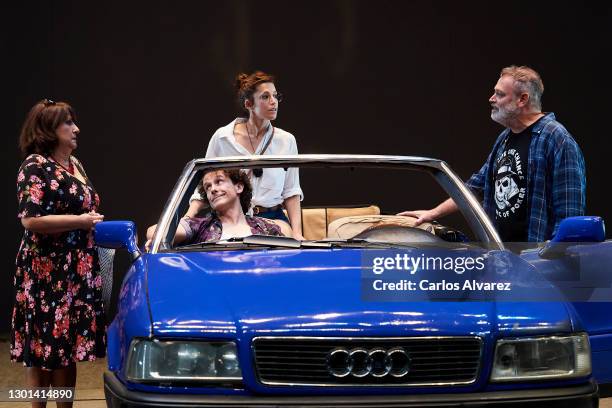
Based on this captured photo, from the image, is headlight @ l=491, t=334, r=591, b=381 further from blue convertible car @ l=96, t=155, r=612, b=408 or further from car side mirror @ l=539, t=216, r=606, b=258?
car side mirror @ l=539, t=216, r=606, b=258

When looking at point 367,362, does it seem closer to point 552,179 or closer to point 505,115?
point 552,179

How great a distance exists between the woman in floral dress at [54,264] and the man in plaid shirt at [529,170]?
59.5 inches

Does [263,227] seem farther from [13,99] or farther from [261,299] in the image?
[13,99]

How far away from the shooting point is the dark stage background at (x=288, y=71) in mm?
7031

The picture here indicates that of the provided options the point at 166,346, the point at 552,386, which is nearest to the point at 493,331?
the point at 552,386

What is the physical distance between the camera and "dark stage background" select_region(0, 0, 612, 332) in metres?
7.03

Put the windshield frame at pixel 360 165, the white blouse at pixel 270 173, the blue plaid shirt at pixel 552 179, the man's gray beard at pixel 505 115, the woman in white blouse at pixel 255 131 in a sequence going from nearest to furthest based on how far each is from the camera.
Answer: the windshield frame at pixel 360 165
the blue plaid shirt at pixel 552 179
the man's gray beard at pixel 505 115
the white blouse at pixel 270 173
the woman in white blouse at pixel 255 131

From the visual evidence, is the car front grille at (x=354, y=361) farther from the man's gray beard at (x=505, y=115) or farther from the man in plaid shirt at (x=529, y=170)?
the man's gray beard at (x=505, y=115)

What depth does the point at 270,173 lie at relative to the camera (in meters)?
4.58

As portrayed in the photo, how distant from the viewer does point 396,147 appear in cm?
718

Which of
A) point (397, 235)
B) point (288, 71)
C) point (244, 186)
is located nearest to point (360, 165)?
point (397, 235)

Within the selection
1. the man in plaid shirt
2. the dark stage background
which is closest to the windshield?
the man in plaid shirt

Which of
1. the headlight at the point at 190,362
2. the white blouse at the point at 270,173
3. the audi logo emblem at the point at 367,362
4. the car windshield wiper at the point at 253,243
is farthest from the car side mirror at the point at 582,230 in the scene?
the white blouse at the point at 270,173

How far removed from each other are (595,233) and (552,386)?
82 cm
